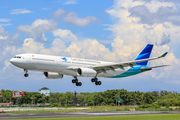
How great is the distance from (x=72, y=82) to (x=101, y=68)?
29.4 ft

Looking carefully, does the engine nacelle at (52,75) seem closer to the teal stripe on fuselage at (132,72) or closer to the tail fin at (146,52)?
the teal stripe on fuselage at (132,72)

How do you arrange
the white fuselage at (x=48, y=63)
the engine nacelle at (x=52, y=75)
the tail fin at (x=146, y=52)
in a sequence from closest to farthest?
1. the white fuselage at (x=48, y=63)
2. the engine nacelle at (x=52, y=75)
3. the tail fin at (x=146, y=52)

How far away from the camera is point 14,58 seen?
5622cm

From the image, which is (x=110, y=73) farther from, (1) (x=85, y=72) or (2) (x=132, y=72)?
(1) (x=85, y=72)

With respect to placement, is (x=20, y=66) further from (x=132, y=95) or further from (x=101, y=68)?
(x=132, y=95)

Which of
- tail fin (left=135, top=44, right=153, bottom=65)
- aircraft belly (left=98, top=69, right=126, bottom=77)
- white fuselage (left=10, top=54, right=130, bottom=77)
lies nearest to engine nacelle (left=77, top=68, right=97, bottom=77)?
white fuselage (left=10, top=54, right=130, bottom=77)

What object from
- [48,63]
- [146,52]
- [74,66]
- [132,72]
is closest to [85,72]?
[74,66]

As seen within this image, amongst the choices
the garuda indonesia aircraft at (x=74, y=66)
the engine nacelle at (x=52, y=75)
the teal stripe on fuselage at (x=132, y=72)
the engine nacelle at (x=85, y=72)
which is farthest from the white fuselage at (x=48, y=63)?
the teal stripe on fuselage at (x=132, y=72)

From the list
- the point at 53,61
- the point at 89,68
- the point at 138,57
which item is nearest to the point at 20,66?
the point at 53,61

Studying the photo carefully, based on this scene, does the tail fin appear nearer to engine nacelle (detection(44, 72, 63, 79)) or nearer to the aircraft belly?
the aircraft belly

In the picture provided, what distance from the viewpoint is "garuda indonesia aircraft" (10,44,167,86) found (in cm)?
5653

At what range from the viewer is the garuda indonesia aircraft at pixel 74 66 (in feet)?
185

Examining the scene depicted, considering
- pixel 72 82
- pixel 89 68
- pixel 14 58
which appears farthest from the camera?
pixel 72 82

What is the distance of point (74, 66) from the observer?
6209 cm
